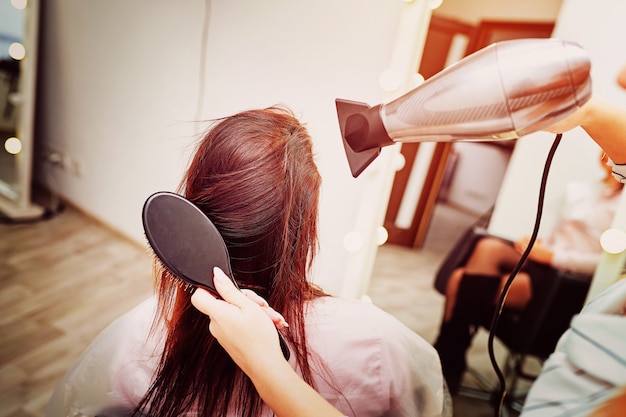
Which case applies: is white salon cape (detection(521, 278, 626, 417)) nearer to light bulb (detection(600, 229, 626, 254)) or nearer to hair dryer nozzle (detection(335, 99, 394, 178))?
hair dryer nozzle (detection(335, 99, 394, 178))

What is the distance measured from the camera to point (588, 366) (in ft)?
1.40

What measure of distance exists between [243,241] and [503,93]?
1.20 feet

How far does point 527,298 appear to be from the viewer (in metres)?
1.27

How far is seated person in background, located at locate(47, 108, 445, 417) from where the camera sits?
0.51 metres

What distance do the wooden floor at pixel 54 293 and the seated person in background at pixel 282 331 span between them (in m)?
0.75

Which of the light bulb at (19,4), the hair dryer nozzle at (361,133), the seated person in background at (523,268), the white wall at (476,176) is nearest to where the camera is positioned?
the hair dryer nozzle at (361,133)

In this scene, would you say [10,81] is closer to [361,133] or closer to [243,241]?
[243,241]

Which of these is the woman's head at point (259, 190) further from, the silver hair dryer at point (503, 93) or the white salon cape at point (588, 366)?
the white salon cape at point (588, 366)

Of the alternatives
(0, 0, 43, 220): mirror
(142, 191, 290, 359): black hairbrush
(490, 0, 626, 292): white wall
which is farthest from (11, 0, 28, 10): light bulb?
(490, 0, 626, 292): white wall

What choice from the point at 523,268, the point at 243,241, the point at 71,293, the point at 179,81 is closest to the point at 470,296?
the point at 523,268

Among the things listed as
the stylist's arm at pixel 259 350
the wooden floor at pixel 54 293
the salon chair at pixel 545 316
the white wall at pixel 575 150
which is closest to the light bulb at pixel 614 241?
the white wall at pixel 575 150

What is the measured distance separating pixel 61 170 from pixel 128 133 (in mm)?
725

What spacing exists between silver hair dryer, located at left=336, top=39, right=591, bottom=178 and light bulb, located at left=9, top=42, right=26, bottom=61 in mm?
2422

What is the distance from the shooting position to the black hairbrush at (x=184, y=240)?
435 mm
